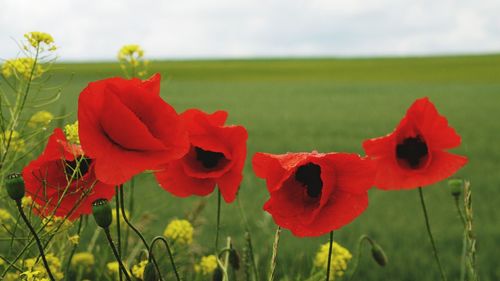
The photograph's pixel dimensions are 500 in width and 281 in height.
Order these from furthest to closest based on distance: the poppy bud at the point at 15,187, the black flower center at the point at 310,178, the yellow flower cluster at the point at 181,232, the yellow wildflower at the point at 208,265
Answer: the yellow flower cluster at the point at 181,232 → the yellow wildflower at the point at 208,265 → the black flower center at the point at 310,178 → the poppy bud at the point at 15,187

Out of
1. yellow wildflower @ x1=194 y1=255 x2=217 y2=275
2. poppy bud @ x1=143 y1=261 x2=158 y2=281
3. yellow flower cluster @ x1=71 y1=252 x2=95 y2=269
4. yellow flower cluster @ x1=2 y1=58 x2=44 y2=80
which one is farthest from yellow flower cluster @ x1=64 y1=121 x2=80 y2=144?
yellow flower cluster @ x1=71 y1=252 x2=95 y2=269

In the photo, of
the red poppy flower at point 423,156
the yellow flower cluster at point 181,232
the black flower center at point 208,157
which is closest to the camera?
the black flower center at point 208,157

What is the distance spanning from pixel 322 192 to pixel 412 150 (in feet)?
2.00

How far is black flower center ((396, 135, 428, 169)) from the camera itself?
1.44 m

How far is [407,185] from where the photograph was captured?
1.30 meters

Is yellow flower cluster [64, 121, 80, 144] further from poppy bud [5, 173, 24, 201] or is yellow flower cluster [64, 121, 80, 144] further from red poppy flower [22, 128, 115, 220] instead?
poppy bud [5, 173, 24, 201]

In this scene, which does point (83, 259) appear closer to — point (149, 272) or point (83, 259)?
point (83, 259)

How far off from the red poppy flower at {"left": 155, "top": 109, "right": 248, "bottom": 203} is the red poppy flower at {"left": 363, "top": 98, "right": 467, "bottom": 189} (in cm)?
37

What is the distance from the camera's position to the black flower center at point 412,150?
1441 millimetres

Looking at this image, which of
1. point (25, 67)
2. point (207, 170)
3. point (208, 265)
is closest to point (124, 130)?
point (207, 170)

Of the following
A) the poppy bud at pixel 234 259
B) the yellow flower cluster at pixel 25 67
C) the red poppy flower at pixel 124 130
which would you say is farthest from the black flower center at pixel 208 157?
the yellow flower cluster at pixel 25 67

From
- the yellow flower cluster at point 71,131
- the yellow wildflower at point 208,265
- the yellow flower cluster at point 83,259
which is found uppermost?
the yellow flower cluster at point 71,131

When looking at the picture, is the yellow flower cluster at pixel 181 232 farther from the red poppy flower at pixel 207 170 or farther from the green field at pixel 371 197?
the red poppy flower at pixel 207 170

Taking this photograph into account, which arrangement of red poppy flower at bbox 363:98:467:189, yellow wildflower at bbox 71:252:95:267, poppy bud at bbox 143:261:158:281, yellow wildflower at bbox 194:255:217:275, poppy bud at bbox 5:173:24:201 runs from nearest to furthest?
1. poppy bud at bbox 5:173:24:201
2. poppy bud at bbox 143:261:158:281
3. red poppy flower at bbox 363:98:467:189
4. yellow wildflower at bbox 194:255:217:275
5. yellow wildflower at bbox 71:252:95:267
